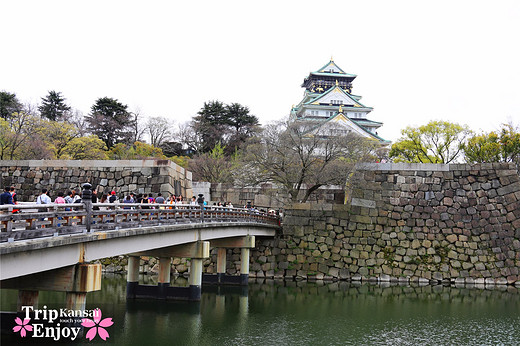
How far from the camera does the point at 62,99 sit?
45219 millimetres

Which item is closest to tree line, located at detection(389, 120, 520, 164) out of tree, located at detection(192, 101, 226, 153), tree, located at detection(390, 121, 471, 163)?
tree, located at detection(390, 121, 471, 163)

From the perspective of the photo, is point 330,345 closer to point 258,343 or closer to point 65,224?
point 258,343

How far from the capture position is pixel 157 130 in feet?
145

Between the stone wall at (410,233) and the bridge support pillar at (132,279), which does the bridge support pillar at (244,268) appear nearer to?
the stone wall at (410,233)

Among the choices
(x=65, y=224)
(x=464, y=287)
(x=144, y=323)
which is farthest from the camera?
(x=464, y=287)

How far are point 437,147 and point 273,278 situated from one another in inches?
682

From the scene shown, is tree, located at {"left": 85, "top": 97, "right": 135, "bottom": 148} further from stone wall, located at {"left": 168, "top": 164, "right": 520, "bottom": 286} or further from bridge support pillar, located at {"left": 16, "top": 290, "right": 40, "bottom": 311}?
bridge support pillar, located at {"left": 16, "top": 290, "right": 40, "bottom": 311}

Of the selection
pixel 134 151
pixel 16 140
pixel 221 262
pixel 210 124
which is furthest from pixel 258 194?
pixel 210 124

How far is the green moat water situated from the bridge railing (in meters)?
2.52

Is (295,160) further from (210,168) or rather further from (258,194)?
(210,168)

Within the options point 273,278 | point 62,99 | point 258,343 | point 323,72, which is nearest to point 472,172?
point 273,278

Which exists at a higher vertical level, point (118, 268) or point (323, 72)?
point (323, 72)

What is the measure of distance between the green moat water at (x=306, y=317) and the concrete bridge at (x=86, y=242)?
127 centimetres

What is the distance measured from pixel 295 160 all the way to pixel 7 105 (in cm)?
2492
